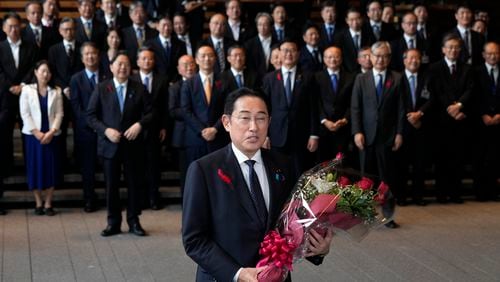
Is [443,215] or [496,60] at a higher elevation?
[496,60]

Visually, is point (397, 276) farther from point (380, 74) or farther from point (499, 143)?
point (499, 143)

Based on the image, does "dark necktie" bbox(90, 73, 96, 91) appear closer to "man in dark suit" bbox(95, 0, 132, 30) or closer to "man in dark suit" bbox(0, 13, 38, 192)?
"man in dark suit" bbox(0, 13, 38, 192)

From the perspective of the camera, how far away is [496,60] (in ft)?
32.9

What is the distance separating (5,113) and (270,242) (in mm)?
6521

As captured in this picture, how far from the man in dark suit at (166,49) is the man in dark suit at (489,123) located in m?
3.68

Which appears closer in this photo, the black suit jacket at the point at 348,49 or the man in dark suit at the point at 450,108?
the man in dark suit at the point at 450,108

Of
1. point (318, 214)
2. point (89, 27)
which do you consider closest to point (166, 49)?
point (89, 27)

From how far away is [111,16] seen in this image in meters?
10.8

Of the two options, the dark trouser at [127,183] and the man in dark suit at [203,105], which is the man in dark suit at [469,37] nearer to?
the man in dark suit at [203,105]

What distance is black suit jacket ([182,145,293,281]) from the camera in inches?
140

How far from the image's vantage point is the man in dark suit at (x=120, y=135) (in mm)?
8016

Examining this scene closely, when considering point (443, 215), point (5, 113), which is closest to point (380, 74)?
point (443, 215)

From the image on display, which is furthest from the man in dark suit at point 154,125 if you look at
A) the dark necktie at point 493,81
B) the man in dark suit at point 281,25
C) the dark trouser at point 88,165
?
the dark necktie at point 493,81

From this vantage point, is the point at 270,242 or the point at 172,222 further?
the point at 172,222
